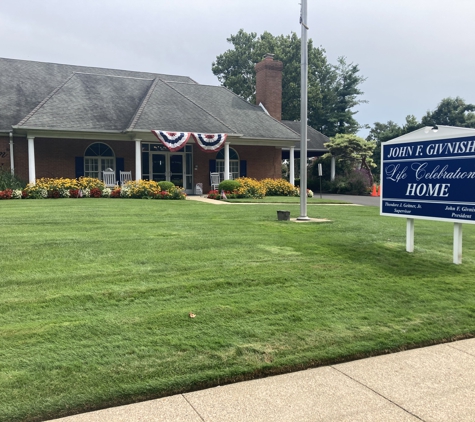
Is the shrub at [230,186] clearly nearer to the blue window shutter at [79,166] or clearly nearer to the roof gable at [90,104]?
the roof gable at [90,104]

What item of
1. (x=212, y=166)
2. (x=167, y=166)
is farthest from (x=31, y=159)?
(x=212, y=166)

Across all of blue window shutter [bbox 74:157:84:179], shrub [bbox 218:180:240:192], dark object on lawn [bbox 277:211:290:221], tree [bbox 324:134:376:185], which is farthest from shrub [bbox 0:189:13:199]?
tree [bbox 324:134:376:185]

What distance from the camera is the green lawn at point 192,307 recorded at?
3.27 metres

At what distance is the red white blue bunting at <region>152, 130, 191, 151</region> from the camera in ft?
63.4

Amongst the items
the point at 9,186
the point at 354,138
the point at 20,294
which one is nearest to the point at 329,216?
the point at 20,294

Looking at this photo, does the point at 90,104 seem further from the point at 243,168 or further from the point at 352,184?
the point at 352,184

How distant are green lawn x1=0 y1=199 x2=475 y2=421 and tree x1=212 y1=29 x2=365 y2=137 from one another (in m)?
42.1

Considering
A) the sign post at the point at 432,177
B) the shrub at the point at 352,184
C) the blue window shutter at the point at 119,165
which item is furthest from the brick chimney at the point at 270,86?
the sign post at the point at 432,177

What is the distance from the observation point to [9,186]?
56.7ft

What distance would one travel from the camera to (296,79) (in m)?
48.2

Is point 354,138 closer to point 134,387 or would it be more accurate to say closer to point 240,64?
point 240,64

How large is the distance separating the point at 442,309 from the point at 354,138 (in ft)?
90.4

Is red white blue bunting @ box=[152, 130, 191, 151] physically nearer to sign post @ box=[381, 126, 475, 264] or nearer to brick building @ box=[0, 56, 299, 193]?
brick building @ box=[0, 56, 299, 193]

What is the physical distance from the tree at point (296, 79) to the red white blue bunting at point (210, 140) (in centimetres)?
2913
